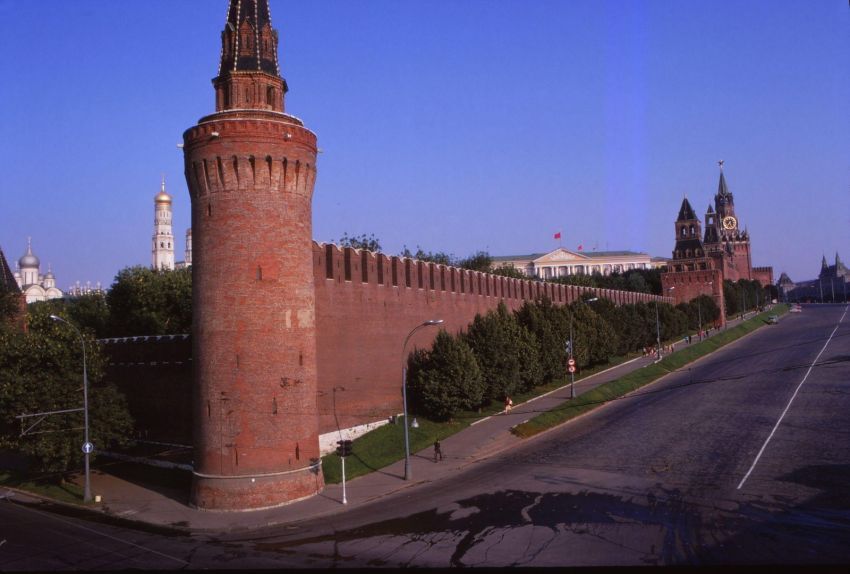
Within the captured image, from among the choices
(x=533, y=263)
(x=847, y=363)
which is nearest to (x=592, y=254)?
(x=533, y=263)

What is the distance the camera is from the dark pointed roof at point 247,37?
100ft

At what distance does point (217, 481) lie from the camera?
27.8 m

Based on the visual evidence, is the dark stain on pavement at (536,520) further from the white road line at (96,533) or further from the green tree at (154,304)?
the green tree at (154,304)

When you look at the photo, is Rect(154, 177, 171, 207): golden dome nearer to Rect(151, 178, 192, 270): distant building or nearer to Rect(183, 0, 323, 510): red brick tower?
Rect(151, 178, 192, 270): distant building

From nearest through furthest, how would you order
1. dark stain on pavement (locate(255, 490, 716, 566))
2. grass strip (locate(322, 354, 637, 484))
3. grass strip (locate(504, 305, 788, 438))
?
dark stain on pavement (locate(255, 490, 716, 566)), grass strip (locate(322, 354, 637, 484)), grass strip (locate(504, 305, 788, 438))

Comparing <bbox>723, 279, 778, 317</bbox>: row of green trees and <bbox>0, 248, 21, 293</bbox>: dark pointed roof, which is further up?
<bbox>0, 248, 21, 293</bbox>: dark pointed roof

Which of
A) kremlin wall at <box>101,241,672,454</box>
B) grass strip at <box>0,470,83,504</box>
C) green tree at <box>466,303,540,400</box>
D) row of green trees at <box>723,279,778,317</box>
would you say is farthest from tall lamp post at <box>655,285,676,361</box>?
grass strip at <box>0,470,83,504</box>

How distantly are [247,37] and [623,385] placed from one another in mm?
35679

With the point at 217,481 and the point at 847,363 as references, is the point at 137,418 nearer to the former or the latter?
the point at 217,481

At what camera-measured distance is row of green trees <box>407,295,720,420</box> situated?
40094 mm

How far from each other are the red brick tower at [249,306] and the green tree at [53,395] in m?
7.46

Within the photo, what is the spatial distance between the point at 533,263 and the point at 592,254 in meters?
16.2

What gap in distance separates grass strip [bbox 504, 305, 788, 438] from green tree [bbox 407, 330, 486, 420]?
139 inches

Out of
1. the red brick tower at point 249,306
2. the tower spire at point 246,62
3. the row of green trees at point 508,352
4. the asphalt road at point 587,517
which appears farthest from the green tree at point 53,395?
the row of green trees at point 508,352
